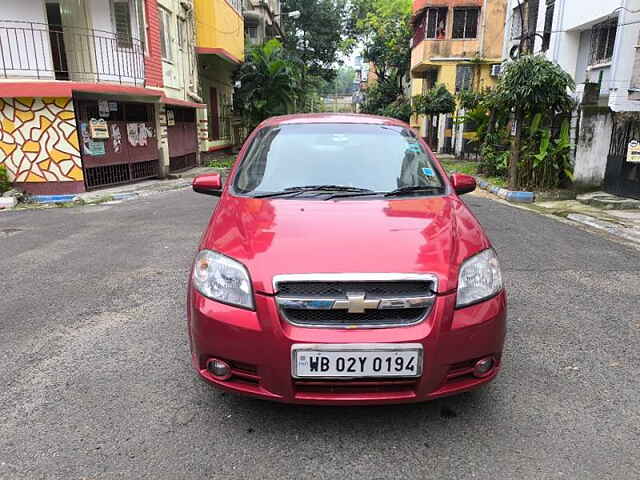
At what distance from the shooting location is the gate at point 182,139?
15680mm

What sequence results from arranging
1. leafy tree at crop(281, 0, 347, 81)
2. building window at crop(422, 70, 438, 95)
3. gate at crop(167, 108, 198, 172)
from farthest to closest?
leafy tree at crop(281, 0, 347, 81) → building window at crop(422, 70, 438, 95) → gate at crop(167, 108, 198, 172)

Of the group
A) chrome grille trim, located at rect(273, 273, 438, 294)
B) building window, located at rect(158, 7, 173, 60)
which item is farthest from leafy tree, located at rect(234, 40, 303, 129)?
chrome grille trim, located at rect(273, 273, 438, 294)

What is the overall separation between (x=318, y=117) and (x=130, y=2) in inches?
447

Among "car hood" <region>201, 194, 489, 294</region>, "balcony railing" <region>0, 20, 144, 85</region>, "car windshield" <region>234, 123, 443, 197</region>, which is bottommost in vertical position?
"car hood" <region>201, 194, 489, 294</region>

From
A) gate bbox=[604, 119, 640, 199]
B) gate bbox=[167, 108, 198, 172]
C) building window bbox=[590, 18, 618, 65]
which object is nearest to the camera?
gate bbox=[604, 119, 640, 199]

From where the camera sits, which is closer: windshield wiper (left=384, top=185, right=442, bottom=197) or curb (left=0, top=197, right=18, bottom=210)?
windshield wiper (left=384, top=185, right=442, bottom=197)

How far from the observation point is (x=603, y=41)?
497 inches

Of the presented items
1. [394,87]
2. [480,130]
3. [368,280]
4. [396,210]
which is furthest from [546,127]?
[394,87]

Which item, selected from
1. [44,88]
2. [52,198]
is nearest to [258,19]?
[44,88]

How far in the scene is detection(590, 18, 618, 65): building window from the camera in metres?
12.2

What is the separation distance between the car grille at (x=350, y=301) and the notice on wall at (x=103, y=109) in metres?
11.3

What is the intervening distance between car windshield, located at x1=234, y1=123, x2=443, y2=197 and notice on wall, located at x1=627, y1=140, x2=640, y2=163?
7196 millimetres

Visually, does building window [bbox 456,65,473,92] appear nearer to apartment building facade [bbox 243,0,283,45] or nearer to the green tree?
the green tree

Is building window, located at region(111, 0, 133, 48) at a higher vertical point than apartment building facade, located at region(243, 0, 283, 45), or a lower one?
lower
